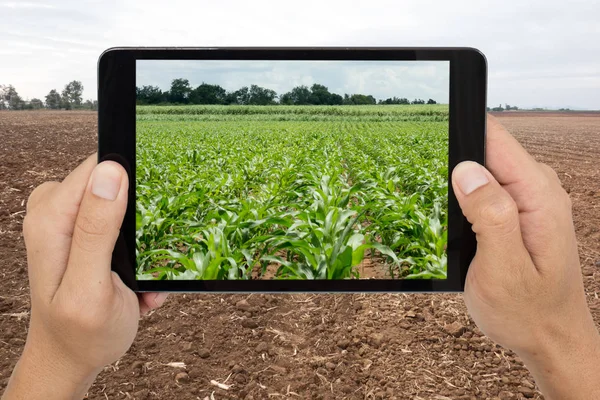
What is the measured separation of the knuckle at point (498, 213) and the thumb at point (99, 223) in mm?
963

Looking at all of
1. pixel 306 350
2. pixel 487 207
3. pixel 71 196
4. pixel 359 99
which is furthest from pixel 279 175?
pixel 487 207

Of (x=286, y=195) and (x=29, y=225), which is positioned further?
(x=286, y=195)

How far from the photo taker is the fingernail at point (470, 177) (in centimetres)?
144

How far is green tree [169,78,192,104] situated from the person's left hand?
295 mm

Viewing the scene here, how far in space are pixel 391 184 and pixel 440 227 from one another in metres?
1.44

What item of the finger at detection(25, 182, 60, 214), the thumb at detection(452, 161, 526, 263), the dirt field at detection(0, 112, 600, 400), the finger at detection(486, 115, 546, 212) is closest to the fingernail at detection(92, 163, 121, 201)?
the finger at detection(25, 182, 60, 214)

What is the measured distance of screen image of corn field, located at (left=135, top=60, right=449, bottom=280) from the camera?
1.59 metres

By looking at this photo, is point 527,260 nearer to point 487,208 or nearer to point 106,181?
point 487,208

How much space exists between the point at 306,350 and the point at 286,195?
0.96 metres

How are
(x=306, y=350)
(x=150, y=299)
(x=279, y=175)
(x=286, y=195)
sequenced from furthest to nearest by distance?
(x=279, y=175) < (x=286, y=195) < (x=306, y=350) < (x=150, y=299)

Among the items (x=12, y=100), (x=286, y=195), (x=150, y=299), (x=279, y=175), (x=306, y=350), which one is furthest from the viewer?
(x=12, y=100)

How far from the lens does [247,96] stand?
1834mm

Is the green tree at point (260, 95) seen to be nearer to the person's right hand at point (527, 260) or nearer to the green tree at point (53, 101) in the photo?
→ the person's right hand at point (527, 260)

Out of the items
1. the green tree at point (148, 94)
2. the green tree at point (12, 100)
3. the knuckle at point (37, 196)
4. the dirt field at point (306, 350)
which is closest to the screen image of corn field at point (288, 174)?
the green tree at point (148, 94)
